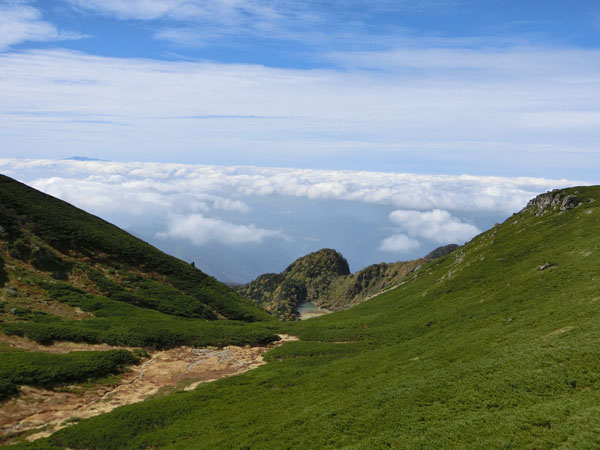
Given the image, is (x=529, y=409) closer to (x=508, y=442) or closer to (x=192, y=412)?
(x=508, y=442)

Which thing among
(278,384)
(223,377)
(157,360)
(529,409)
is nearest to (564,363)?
(529,409)

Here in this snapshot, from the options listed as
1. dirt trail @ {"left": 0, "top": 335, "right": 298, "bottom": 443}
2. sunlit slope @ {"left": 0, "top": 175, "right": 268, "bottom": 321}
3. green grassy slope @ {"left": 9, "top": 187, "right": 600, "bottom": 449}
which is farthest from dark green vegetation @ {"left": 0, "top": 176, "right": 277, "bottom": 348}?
green grassy slope @ {"left": 9, "top": 187, "right": 600, "bottom": 449}

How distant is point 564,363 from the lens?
75.4ft

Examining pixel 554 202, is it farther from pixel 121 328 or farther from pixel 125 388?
pixel 121 328

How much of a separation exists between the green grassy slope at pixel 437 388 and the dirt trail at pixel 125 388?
11.0ft

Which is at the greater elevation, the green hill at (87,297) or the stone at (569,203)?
the stone at (569,203)

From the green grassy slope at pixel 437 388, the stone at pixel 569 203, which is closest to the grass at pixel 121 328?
the green grassy slope at pixel 437 388

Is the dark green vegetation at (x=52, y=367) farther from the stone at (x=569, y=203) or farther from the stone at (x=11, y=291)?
the stone at (x=569, y=203)

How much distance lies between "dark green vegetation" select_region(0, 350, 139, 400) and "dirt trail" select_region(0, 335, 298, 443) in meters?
1.11

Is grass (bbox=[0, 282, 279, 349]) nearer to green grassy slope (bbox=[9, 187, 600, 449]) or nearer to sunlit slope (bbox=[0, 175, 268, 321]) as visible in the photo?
sunlit slope (bbox=[0, 175, 268, 321])

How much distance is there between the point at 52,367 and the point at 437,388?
133 feet

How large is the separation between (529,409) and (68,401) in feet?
138

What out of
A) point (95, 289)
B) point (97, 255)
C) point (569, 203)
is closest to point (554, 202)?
→ point (569, 203)

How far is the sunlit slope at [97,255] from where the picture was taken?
68.3m
